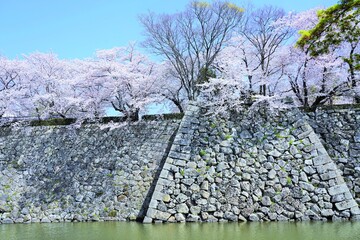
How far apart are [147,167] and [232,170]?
3.52 m

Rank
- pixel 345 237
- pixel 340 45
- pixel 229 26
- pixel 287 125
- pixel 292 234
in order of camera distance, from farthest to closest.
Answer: pixel 229 26
pixel 340 45
pixel 287 125
pixel 292 234
pixel 345 237

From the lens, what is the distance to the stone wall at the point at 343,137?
12.9m

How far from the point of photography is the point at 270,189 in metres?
12.6

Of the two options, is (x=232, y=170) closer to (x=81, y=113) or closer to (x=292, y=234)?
(x=292, y=234)

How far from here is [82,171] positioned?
15742 mm

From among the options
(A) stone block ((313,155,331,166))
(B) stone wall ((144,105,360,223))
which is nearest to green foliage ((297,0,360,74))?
(B) stone wall ((144,105,360,223))

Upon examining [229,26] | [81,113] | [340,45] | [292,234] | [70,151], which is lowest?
[292,234]

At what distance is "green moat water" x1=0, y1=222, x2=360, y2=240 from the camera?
961 centimetres

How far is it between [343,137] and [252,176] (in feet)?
11.7

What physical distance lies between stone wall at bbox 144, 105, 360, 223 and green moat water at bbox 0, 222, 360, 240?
0.67 m

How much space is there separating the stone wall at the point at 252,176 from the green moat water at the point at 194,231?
0.67 m

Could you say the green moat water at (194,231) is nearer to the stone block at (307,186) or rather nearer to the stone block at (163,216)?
the stone block at (163,216)

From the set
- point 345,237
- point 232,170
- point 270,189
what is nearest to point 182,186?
point 232,170

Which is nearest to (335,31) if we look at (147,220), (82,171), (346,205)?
(346,205)
